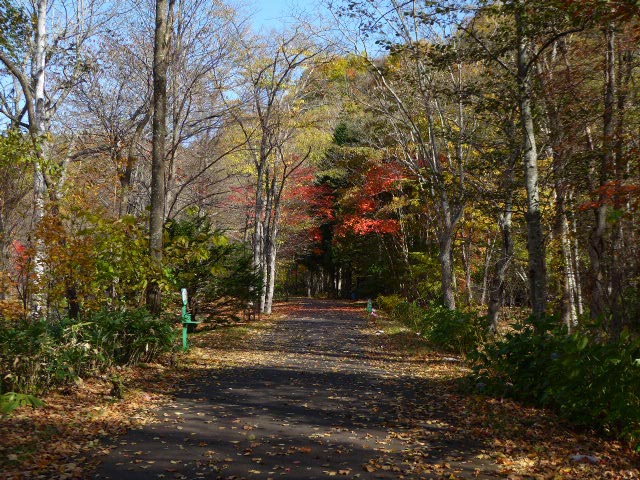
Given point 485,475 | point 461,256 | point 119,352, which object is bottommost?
point 485,475

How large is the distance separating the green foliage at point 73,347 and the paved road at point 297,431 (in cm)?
118

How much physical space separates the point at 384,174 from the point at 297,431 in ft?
68.4

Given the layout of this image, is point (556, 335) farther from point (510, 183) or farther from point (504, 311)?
point (504, 311)

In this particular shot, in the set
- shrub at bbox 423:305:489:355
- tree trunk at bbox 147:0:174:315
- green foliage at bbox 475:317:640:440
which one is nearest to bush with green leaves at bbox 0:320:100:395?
tree trunk at bbox 147:0:174:315

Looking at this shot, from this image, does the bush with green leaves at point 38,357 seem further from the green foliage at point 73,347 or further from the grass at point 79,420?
the grass at point 79,420

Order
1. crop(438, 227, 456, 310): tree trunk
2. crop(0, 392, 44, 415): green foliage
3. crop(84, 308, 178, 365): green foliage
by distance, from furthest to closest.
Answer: crop(438, 227, 456, 310): tree trunk, crop(84, 308, 178, 365): green foliage, crop(0, 392, 44, 415): green foliage


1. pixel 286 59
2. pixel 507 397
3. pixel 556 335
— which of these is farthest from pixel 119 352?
pixel 286 59

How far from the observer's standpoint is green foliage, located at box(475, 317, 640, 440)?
217 inches

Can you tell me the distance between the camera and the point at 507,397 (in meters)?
7.80

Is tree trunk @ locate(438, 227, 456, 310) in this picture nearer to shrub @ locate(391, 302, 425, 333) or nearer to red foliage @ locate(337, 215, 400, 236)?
shrub @ locate(391, 302, 425, 333)

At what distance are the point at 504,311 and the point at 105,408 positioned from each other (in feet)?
63.7

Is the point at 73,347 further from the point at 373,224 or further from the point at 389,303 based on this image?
the point at 373,224

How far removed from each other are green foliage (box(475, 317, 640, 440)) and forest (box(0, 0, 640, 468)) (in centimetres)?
2

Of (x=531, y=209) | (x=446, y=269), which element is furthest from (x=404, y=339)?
(x=531, y=209)
